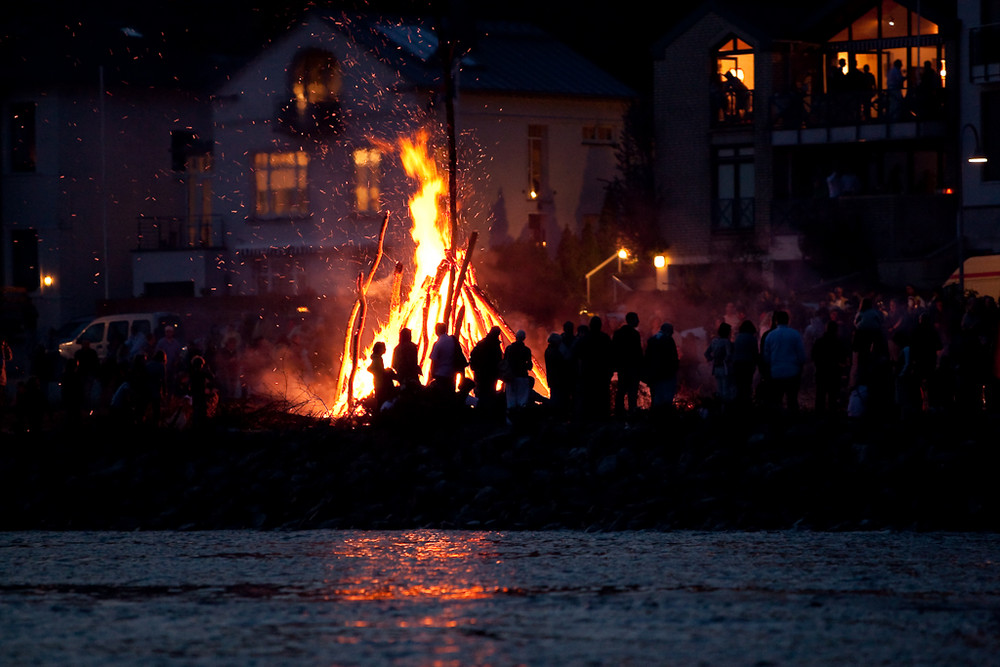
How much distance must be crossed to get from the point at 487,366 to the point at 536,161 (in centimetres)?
2766

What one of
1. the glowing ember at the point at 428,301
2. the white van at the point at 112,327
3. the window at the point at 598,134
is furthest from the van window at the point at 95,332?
the window at the point at 598,134

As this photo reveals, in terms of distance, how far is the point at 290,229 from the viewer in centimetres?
4972

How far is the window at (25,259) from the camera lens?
54656 millimetres

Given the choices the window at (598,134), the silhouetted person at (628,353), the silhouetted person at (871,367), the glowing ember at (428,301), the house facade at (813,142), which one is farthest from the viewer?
the window at (598,134)

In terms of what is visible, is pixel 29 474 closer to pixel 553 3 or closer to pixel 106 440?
pixel 106 440

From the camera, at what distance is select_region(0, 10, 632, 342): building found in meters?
46.5

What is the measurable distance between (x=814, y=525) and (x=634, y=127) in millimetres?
32467

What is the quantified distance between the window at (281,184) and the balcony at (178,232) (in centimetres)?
299

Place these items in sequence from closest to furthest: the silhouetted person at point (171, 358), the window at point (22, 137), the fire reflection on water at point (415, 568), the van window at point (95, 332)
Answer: the fire reflection on water at point (415, 568), the silhouetted person at point (171, 358), the van window at point (95, 332), the window at point (22, 137)

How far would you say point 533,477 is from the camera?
21.0 metres

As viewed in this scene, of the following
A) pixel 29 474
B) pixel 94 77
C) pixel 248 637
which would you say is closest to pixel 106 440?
pixel 29 474

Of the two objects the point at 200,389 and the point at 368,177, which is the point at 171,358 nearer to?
the point at 200,389

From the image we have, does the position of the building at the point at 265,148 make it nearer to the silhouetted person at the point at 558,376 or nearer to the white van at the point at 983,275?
the white van at the point at 983,275

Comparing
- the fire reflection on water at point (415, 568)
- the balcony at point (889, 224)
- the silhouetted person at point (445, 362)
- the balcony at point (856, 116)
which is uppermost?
the balcony at point (856, 116)
